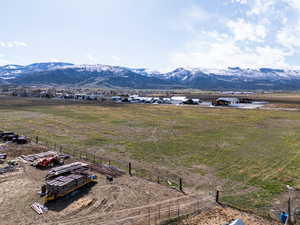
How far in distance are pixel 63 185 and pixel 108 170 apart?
5.68 meters

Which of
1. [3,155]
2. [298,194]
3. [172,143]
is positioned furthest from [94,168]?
[298,194]

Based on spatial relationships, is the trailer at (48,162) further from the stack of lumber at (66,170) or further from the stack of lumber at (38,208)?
the stack of lumber at (38,208)

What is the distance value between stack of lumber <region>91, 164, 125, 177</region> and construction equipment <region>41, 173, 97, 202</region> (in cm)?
244

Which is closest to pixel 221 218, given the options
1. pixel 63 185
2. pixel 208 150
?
pixel 63 185

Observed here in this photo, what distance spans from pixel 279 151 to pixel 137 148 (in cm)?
1760

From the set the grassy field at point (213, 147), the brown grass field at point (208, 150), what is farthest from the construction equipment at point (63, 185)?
the grassy field at point (213, 147)

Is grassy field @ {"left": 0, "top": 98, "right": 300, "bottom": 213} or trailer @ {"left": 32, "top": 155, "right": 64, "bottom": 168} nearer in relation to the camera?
grassy field @ {"left": 0, "top": 98, "right": 300, "bottom": 213}

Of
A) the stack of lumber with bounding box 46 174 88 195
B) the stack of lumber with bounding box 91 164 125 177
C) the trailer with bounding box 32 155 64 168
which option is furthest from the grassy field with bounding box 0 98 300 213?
the stack of lumber with bounding box 46 174 88 195

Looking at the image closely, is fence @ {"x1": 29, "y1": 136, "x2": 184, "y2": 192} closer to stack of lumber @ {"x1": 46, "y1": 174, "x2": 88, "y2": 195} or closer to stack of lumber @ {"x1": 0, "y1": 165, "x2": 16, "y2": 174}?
stack of lumber @ {"x1": 46, "y1": 174, "x2": 88, "y2": 195}

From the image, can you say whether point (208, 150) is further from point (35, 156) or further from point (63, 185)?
point (35, 156)

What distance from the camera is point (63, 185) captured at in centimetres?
1617

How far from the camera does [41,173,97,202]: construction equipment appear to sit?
51.8 ft

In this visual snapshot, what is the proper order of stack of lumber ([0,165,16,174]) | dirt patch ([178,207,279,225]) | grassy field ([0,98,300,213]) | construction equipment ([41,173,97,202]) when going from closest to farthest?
dirt patch ([178,207,279,225]) → construction equipment ([41,173,97,202]) → grassy field ([0,98,300,213]) → stack of lumber ([0,165,16,174])

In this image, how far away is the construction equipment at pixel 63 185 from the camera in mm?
15797
